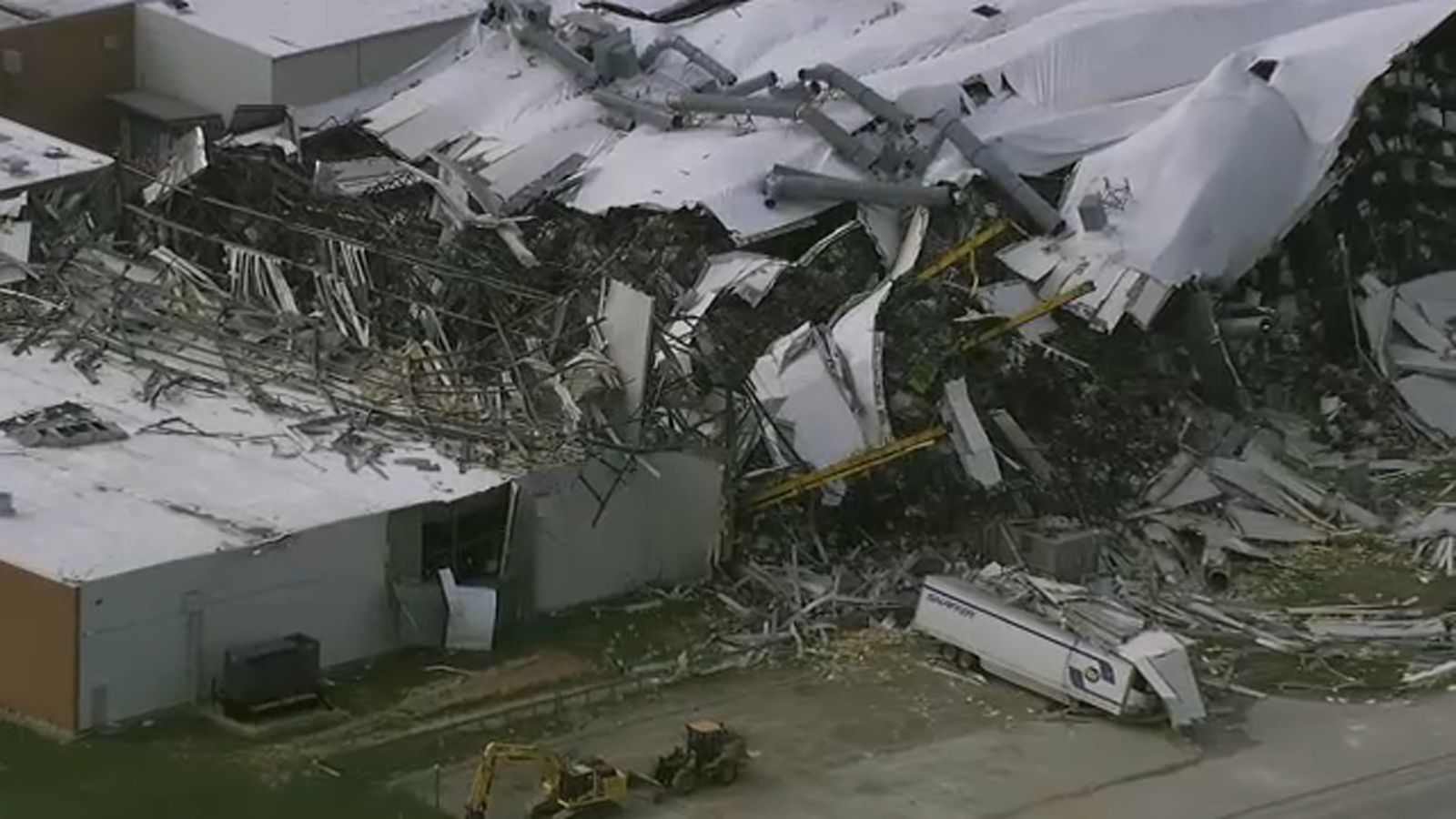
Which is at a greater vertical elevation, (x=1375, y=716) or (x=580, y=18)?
(x=580, y=18)

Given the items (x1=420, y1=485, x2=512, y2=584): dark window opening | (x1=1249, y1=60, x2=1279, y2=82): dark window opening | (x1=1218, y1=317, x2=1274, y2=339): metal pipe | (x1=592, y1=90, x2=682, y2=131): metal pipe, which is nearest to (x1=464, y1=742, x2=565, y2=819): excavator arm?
(x1=420, y1=485, x2=512, y2=584): dark window opening

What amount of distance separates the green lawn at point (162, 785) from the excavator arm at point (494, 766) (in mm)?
478

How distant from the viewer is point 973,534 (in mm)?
33594

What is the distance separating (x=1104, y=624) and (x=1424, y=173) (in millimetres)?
11335

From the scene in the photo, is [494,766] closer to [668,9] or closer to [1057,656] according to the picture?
[1057,656]

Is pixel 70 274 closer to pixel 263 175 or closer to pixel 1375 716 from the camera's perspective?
pixel 263 175

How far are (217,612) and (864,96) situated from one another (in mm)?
12393

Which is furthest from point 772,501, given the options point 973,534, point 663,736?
point 663,736

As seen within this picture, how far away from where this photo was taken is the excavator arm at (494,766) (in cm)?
2719

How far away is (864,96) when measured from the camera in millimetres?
38688

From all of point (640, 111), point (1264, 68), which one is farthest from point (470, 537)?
point (1264, 68)

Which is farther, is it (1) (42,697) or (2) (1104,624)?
(2) (1104,624)

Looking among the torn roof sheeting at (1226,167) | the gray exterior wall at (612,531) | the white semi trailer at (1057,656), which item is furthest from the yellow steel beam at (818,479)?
the torn roof sheeting at (1226,167)

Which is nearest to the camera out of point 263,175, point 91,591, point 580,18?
point 91,591
